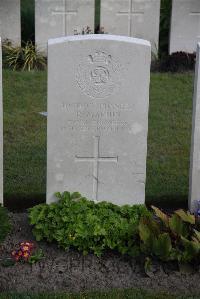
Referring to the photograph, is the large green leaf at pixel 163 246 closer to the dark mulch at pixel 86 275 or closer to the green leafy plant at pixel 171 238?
the green leafy plant at pixel 171 238

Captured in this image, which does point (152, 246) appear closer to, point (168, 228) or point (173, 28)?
point (168, 228)

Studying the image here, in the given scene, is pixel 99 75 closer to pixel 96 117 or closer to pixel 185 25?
pixel 96 117

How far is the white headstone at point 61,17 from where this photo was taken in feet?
42.2

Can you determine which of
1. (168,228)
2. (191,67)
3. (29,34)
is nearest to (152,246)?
(168,228)

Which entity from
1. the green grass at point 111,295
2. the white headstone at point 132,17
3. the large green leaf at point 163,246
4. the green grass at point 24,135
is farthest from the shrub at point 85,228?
the white headstone at point 132,17

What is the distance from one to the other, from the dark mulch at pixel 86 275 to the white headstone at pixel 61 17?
23.7 ft

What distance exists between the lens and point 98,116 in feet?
21.6

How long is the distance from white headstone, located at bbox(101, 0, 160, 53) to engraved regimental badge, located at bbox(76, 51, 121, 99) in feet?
22.1

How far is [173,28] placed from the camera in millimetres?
13094

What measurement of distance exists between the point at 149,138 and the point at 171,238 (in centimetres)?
347

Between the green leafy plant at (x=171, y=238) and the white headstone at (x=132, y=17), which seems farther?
the white headstone at (x=132, y=17)

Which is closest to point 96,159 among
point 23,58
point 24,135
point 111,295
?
point 111,295

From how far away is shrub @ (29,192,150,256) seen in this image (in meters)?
6.28

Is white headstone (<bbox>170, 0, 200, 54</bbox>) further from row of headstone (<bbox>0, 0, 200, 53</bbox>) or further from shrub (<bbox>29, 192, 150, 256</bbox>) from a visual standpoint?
shrub (<bbox>29, 192, 150, 256</bbox>)
